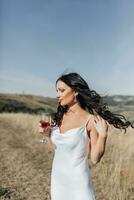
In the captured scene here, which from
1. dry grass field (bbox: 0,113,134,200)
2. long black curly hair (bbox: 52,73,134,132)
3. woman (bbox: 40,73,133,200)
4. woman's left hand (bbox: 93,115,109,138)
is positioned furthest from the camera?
dry grass field (bbox: 0,113,134,200)

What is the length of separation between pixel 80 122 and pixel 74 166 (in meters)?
0.37

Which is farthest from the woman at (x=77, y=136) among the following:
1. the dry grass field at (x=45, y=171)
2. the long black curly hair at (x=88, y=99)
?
Result: the dry grass field at (x=45, y=171)

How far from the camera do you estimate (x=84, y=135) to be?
12.1 feet

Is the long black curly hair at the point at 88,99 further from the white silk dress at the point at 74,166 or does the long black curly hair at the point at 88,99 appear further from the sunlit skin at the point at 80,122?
the white silk dress at the point at 74,166

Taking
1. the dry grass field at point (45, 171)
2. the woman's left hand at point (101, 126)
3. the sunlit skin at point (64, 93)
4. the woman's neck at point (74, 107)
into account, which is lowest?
the dry grass field at point (45, 171)

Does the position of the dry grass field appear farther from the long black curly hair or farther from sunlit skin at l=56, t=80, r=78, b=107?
sunlit skin at l=56, t=80, r=78, b=107

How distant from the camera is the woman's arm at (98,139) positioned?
3.50m

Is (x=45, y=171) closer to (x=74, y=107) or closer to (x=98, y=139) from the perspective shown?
(x=74, y=107)

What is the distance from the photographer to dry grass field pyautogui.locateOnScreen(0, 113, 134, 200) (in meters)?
8.17

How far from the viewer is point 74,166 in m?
3.70

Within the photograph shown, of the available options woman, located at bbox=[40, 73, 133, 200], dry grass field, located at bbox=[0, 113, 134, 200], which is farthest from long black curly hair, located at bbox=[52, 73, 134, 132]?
dry grass field, located at bbox=[0, 113, 134, 200]

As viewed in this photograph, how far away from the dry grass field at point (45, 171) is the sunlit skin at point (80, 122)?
3939mm

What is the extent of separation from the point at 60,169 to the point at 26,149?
10678 mm

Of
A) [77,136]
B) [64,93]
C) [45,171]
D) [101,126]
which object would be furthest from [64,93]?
[45,171]
